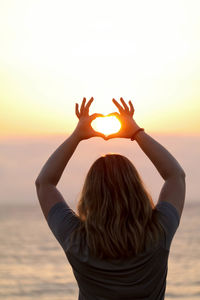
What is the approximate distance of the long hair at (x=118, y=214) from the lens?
3.31m

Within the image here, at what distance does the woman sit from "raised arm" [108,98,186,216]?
0.09 feet

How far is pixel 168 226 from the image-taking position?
341 cm

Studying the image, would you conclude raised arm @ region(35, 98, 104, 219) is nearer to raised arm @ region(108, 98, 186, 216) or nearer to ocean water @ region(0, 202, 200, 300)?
raised arm @ region(108, 98, 186, 216)

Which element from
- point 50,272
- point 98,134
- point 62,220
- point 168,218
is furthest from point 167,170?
point 50,272

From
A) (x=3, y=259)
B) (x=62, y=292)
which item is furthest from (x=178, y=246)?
(x=62, y=292)

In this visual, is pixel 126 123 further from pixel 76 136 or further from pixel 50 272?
pixel 50 272

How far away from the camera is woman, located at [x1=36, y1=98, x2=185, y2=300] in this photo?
332cm

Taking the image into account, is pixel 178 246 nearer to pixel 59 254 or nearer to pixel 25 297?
pixel 59 254

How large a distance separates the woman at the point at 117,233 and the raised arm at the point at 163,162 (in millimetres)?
29

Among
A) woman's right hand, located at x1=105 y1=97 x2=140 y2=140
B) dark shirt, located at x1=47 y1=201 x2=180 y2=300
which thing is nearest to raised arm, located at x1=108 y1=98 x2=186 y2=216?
woman's right hand, located at x1=105 y1=97 x2=140 y2=140

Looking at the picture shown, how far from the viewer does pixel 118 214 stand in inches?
130

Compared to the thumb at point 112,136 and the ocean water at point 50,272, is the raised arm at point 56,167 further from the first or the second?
the ocean water at point 50,272

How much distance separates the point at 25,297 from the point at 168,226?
22.7 m

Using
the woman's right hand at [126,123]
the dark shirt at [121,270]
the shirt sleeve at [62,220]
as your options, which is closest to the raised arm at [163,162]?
the woman's right hand at [126,123]
